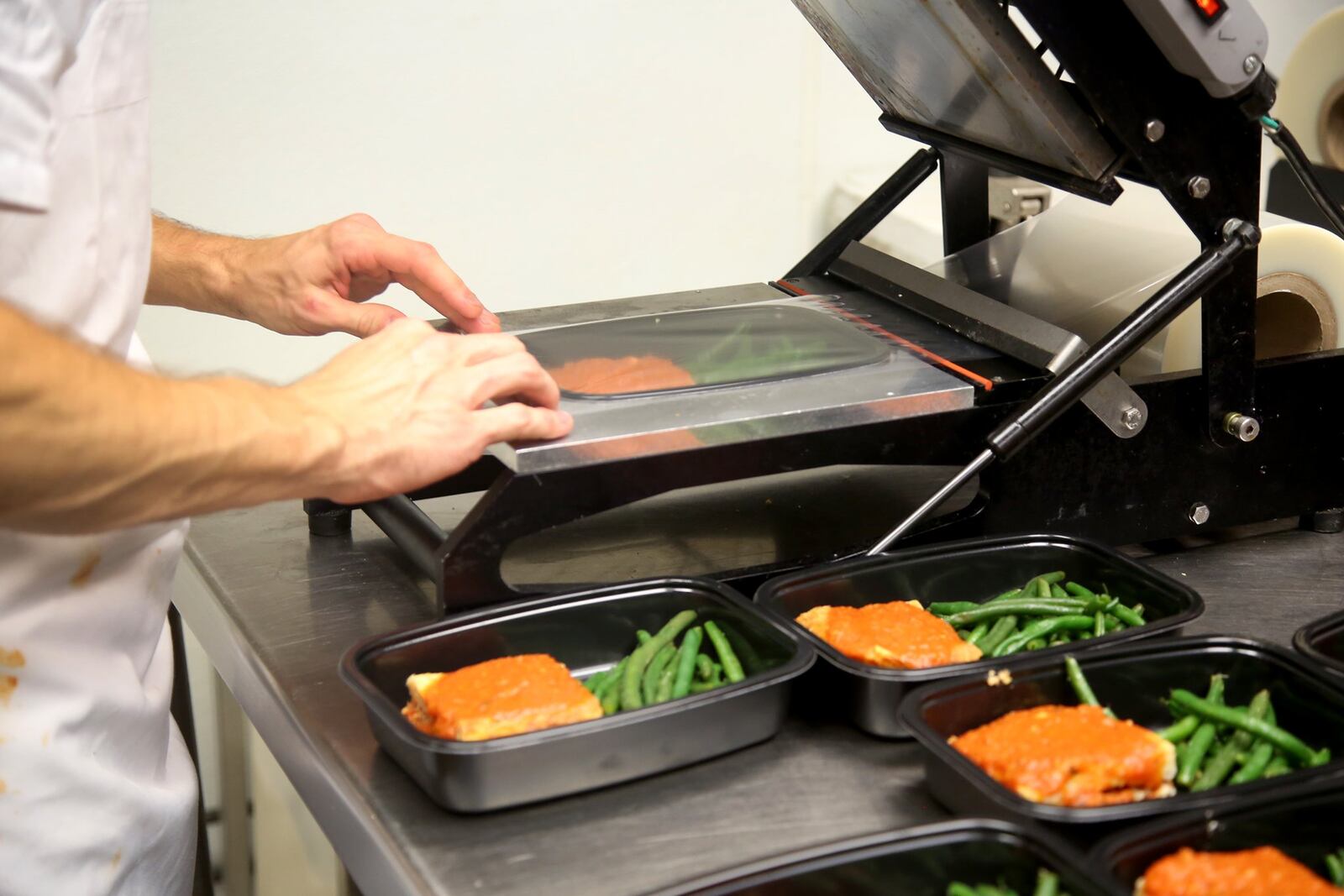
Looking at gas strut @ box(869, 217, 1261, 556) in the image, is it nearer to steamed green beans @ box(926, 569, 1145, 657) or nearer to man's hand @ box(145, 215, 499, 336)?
steamed green beans @ box(926, 569, 1145, 657)

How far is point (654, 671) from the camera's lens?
3.46 feet

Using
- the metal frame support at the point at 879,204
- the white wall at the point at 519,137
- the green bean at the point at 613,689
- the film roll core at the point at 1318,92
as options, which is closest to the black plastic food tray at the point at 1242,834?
the green bean at the point at 613,689

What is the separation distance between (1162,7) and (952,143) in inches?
14.6

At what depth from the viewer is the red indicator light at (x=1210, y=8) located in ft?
3.57

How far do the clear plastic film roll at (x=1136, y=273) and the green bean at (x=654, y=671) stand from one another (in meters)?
0.56

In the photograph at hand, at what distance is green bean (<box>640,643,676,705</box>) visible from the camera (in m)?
1.03

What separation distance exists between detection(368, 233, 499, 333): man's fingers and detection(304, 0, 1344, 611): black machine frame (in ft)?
0.49

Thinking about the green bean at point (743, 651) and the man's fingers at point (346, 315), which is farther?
the man's fingers at point (346, 315)

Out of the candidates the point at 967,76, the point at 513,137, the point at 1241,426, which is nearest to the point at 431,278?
the point at 967,76

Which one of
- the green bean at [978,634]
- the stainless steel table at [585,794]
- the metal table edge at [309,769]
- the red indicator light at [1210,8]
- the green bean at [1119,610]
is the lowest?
the metal table edge at [309,769]

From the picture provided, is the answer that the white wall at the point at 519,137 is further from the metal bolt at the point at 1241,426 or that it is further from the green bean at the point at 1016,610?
the green bean at the point at 1016,610

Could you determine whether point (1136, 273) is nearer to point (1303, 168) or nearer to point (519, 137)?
point (1303, 168)

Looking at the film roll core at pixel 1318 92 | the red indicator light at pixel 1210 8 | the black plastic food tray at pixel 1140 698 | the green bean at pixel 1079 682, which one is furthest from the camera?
the film roll core at pixel 1318 92

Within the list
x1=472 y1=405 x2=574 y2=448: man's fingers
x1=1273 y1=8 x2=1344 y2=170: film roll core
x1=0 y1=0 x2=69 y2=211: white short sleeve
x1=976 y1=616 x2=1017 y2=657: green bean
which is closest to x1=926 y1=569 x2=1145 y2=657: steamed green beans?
x1=976 y1=616 x2=1017 y2=657: green bean
